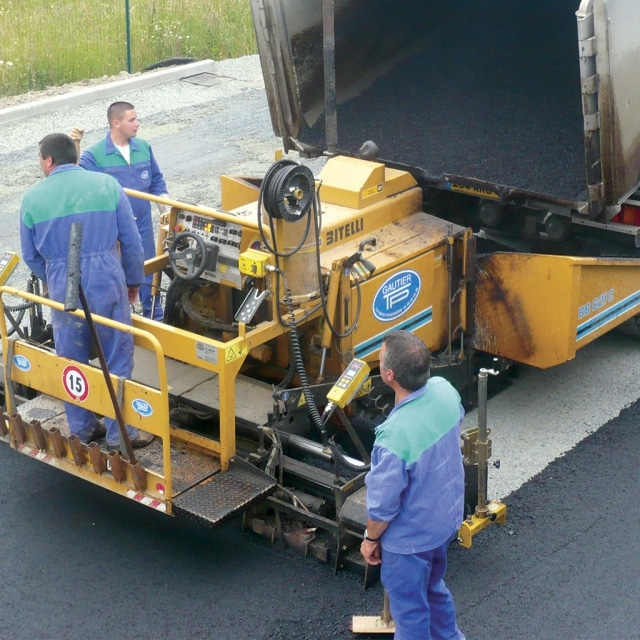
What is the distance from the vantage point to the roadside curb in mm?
11461

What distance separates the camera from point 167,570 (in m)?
4.78

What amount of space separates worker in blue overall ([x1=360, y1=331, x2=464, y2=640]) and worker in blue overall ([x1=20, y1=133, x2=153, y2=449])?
59.1 inches

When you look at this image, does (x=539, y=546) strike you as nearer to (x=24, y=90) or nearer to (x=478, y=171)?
(x=478, y=171)

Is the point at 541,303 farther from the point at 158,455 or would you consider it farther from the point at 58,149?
the point at 58,149

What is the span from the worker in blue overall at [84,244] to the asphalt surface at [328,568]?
23.4 inches

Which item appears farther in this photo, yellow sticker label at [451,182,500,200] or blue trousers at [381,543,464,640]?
yellow sticker label at [451,182,500,200]

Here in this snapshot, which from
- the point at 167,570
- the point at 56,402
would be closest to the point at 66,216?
the point at 56,402

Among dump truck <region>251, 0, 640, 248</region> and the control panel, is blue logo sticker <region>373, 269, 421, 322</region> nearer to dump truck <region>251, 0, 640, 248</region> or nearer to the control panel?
the control panel

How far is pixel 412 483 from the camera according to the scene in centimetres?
376

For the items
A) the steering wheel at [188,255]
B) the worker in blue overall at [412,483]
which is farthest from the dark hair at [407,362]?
the steering wheel at [188,255]

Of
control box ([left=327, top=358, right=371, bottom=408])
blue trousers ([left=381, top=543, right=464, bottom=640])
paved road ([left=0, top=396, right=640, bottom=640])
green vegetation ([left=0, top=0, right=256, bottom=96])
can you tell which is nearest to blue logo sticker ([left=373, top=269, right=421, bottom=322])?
control box ([left=327, top=358, right=371, bottom=408])

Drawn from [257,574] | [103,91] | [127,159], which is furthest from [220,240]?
[103,91]

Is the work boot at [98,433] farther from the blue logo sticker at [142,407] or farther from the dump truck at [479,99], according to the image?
the dump truck at [479,99]

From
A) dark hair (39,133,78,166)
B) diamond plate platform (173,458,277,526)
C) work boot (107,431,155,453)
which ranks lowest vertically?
diamond plate platform (173,458,277,526)
